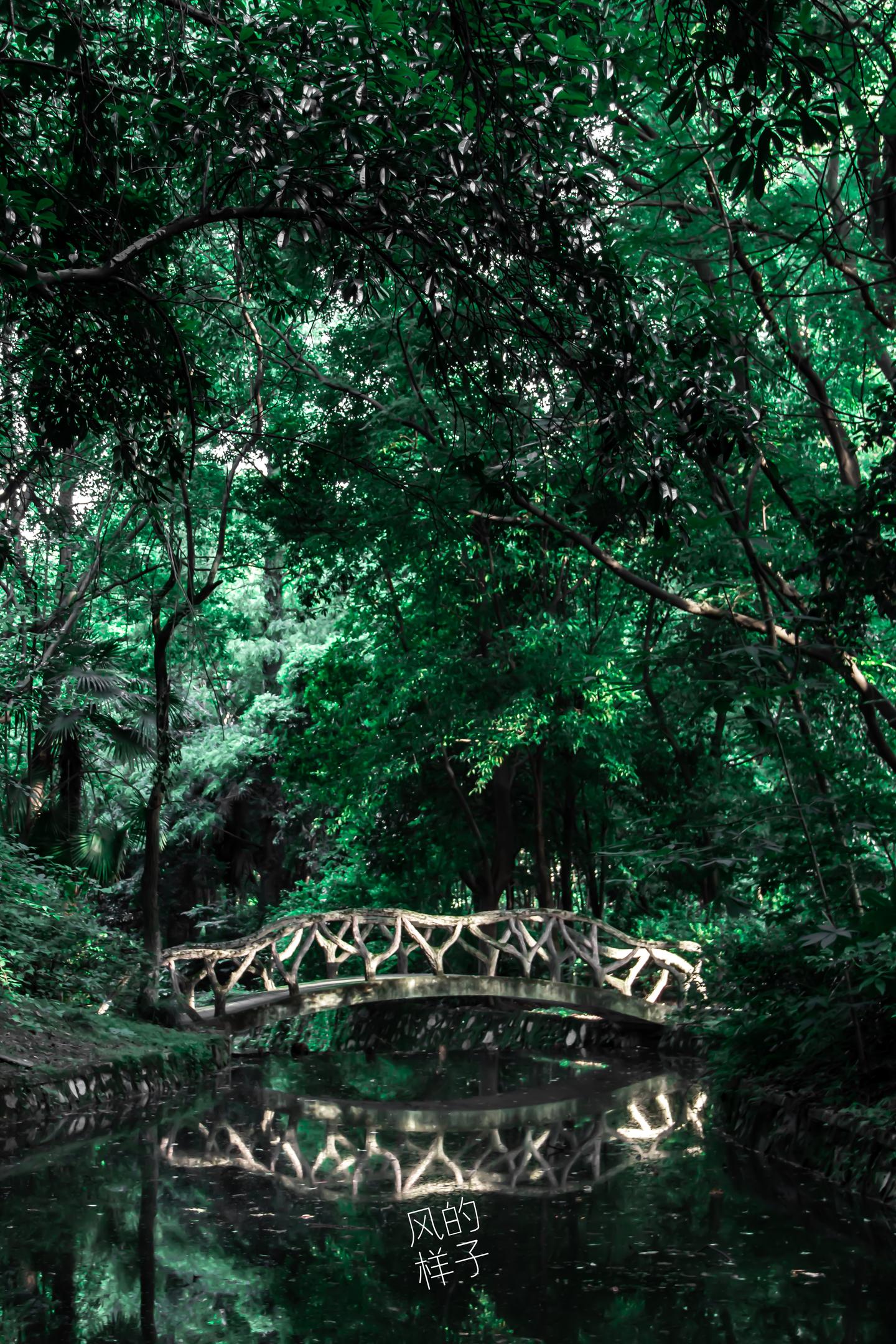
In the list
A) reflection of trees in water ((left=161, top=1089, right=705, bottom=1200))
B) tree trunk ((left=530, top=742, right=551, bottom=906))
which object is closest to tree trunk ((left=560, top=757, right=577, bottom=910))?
tree trunk ((left=530, top=742, right=551, bottom=906))

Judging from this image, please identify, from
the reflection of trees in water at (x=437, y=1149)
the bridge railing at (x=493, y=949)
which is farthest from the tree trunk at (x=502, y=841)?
the reflection of trees in water at (x=437, y=1149)

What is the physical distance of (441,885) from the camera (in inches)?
704

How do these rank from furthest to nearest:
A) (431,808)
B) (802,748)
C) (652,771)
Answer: (431,808) < (652,771) < (802,748)

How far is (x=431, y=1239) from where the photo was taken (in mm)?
5945

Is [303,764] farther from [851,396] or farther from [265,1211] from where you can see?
[265,1211]

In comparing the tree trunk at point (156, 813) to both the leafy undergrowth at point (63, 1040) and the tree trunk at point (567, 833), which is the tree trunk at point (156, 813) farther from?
the tree trunk at point (567, 833)

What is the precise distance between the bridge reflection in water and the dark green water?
0.11ft

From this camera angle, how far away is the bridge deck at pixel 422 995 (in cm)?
1277

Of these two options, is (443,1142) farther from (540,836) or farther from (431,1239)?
(540,836)

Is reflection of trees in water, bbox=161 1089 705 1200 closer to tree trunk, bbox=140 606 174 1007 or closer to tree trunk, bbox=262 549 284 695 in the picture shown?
tree trunk, bbox=140 606 174 1007

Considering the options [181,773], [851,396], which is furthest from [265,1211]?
[181,773]

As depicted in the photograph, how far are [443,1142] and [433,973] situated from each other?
184 inches

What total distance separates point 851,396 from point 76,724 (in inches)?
333

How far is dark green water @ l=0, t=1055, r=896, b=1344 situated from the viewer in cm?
461
